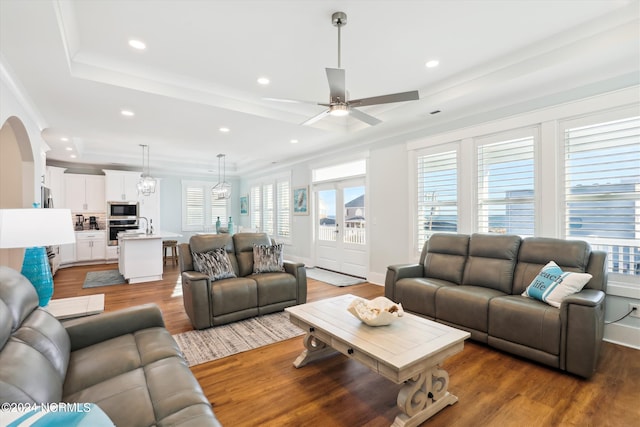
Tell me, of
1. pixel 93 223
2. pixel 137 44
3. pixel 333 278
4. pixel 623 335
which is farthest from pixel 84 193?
pixel 623 335

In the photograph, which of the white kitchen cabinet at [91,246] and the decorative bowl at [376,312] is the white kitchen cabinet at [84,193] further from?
A: the decorative bowl at [376,312]

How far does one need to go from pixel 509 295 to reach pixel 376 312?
5.92 feet

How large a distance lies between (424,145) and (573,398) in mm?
3473

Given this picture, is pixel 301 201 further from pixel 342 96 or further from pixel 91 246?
pixel 91 246

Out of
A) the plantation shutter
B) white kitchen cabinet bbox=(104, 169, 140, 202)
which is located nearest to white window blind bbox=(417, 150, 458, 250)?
the plantation shutter

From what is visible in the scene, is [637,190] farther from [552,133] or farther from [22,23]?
[22,23]

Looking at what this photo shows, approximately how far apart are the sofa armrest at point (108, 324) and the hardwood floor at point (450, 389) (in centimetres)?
67

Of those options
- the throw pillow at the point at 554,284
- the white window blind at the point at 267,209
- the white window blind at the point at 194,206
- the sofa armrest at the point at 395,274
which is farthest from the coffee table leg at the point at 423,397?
the white window blind at the point at 194,206

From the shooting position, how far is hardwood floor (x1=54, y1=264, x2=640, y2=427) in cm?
195

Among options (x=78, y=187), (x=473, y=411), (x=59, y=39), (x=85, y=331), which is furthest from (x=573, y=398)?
(x=78, y=187)

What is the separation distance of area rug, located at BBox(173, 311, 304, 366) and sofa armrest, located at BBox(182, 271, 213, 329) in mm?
115

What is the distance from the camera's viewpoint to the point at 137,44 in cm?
292

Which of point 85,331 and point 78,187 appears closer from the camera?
point 85,331

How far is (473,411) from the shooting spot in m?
2.02
